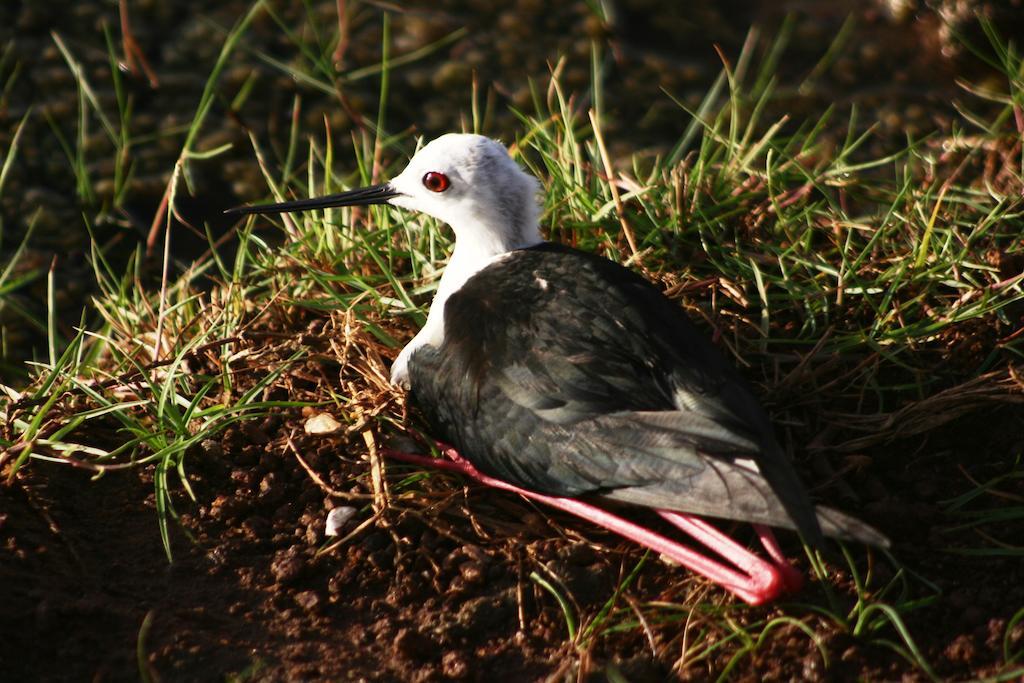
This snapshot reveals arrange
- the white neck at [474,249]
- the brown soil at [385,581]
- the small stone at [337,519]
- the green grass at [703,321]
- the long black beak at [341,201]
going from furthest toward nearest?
the long black beak at [341,201] < the white neck at [474,249] < the small stone at [337,519] < the green grass at [703,321] < the brown soil at [385,581]

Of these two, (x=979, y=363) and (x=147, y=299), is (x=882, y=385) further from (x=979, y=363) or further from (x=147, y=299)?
(x=147, y=299)

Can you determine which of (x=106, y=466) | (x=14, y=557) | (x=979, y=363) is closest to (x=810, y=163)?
(x=979, y=363)

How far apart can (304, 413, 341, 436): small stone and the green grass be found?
58 mm

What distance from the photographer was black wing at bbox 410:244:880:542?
3.03 m

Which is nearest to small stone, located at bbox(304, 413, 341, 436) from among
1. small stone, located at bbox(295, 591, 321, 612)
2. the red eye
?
small stone, located at bbox(295, 591, 321, 612)

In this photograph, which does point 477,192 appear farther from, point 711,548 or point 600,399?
point 711,548

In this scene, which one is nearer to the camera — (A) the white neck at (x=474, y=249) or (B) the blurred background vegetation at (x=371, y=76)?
(A) the white neck at (x=474, y=249)

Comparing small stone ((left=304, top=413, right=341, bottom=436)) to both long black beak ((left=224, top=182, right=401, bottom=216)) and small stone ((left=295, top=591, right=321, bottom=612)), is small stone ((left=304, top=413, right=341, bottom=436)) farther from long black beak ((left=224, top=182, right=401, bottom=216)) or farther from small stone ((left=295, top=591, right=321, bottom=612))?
long black beak ((left=224, top=182, right=401, bottom=216))

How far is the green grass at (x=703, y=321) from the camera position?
3.13 metres

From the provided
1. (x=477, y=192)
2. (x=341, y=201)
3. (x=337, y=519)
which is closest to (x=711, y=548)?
(x=337, y=519)

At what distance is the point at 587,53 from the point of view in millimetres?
6113

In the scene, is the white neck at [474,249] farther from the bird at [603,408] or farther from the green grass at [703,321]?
the green grass at [703,321]

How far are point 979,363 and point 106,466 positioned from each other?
103 inches

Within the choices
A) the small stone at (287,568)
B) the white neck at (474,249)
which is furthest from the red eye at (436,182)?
the small stone at (287,568)
